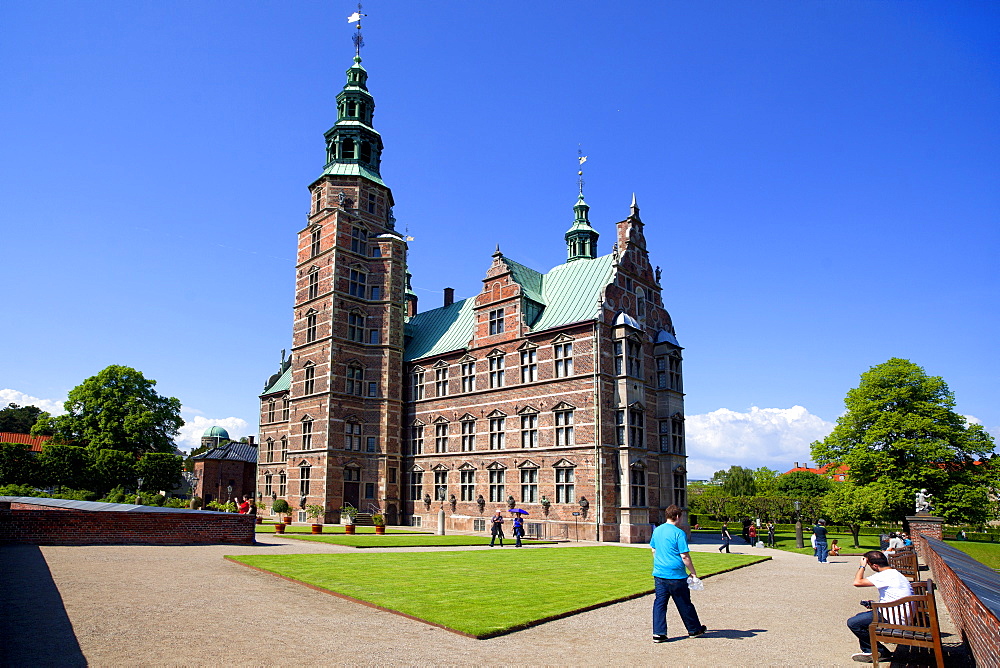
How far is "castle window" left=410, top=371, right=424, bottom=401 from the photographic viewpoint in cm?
4863

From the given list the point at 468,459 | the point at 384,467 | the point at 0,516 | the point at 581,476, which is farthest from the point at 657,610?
the point at 384,467

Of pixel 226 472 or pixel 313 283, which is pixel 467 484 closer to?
pixel 313 283

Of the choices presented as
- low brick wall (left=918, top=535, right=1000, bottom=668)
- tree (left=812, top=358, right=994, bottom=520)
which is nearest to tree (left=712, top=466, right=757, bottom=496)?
tree (left=812, top=358, right=994, bottom=520)

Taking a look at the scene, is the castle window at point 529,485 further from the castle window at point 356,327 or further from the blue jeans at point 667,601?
the blue jeans at point 667,601

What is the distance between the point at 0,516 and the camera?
20.0m

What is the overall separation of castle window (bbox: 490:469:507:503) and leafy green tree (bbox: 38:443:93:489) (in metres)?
34.9

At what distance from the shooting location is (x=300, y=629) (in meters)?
10.3

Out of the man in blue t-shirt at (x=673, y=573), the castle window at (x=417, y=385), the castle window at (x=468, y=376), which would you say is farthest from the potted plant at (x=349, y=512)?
the man in blue t-shirt at (x=673, y=573)

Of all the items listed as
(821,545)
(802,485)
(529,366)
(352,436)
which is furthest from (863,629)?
(802,485)

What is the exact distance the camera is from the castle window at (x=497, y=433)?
42.3m

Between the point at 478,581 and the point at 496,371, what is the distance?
91.6 feet

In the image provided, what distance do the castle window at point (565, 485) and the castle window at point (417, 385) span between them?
45.8ft

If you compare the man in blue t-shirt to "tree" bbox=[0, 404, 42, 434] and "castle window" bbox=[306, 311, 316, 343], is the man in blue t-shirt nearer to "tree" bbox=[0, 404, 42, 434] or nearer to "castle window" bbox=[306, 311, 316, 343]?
"castle window" bbox=[306, 311, 316, 343]

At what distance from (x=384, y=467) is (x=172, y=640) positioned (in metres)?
38.3
